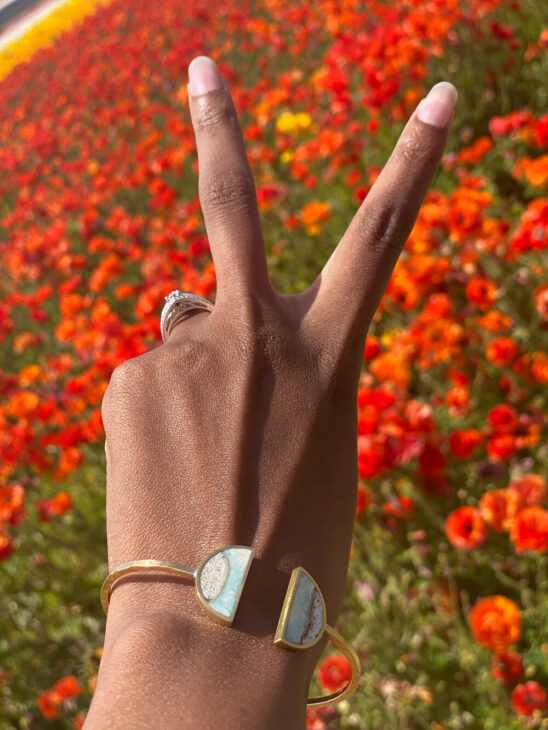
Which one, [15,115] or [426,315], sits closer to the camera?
[426,315]

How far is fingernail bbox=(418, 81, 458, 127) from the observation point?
1192 mm

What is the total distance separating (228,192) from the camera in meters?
1.29

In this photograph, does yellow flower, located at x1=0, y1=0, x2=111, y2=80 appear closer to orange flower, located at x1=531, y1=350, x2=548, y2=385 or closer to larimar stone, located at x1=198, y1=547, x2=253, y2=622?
orange flower, located at x1=531, y1=350, x2=548, y2=385

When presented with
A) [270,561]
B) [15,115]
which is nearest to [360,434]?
[270,561]

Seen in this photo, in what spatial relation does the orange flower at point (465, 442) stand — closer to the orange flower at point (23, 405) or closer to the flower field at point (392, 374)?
the flower field at point (392, 374)

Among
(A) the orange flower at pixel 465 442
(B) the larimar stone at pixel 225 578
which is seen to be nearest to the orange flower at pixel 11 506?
(A) the orange flower at pixel 465 442

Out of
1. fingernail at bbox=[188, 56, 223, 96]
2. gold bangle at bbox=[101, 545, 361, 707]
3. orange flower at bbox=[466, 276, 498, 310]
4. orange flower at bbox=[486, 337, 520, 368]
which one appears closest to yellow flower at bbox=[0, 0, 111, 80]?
orange flower at bbox=[466, 276, 498, 310]

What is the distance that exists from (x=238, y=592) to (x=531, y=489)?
116 centimetres

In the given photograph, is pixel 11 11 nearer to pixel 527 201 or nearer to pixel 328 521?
pixel 527 201

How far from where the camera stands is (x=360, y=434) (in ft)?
6.44

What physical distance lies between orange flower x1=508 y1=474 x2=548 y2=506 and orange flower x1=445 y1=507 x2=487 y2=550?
0.13 m

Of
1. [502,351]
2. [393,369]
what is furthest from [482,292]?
[393,369]

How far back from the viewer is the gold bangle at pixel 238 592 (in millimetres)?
893

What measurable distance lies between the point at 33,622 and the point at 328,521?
2709mm
